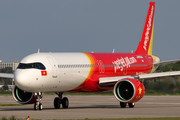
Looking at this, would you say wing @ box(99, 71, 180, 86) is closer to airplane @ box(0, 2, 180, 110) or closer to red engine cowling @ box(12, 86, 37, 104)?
airplane @ box(0, 2, 180, 110)

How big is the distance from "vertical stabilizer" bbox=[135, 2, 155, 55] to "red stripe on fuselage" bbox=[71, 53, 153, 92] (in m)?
1.39

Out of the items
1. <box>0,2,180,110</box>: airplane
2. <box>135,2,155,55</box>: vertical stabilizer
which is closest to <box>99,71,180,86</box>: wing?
<box>0,2,180,110</box>: airplane

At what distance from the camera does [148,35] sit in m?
45.2

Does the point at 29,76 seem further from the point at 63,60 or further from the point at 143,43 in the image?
the point at 143,43

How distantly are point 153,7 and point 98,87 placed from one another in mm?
13910

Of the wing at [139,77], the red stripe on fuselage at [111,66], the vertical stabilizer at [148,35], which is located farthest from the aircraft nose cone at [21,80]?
the vertical stabilizer at [148,35]

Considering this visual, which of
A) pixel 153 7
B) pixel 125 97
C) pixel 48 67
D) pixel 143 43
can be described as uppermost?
pixel 153 7

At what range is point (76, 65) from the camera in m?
34.7

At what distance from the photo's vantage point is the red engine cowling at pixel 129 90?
33.2m

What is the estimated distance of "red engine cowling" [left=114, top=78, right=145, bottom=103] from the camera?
3316cm

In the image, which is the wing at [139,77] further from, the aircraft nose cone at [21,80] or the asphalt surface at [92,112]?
the aircraft nose cone at [21,80]

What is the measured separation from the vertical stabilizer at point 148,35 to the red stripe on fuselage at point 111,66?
1.39 meters

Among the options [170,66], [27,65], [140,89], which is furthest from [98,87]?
[170,66]

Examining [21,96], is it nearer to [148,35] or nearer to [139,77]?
[139,77]
